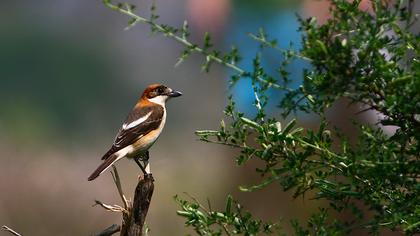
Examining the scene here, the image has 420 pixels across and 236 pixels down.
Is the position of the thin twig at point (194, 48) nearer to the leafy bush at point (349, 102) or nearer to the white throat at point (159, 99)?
the leafy bush at point (349, 102)

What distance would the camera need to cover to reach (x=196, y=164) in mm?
13398

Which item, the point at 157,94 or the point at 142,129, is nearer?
the point at 142,129

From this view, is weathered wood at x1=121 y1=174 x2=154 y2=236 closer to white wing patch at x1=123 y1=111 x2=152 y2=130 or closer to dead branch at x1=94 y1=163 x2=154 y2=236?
dead branch at x1=94 y1=163 x2=154 y2=236

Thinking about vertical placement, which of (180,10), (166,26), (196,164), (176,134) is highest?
(180,10)

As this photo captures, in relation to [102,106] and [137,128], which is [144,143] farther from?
[102,106]

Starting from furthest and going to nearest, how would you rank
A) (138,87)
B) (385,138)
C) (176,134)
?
(138,87)
(176,134)
(385,138)

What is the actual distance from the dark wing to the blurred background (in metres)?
0.54

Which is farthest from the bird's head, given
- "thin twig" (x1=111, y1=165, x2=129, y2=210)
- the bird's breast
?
"thin twig" (x1=111, y1=165, x2=129, y2=210)

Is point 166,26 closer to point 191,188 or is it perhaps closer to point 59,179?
point 59,179

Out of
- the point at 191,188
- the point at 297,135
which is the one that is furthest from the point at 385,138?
the point at 191,188

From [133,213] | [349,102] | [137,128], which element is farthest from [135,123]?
[349,102]

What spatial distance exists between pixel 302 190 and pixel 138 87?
61.0 ft

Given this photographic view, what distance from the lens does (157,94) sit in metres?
5.55

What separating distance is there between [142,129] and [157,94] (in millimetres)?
441
